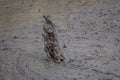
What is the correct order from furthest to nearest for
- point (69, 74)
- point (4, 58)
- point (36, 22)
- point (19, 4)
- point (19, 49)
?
point (19, 4), point (36, 22), point (19, 49), point (4, 58), point (69, 74)

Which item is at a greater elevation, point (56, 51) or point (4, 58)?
point (56, 51)

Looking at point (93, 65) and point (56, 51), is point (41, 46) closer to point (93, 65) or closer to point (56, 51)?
point (56, 51)

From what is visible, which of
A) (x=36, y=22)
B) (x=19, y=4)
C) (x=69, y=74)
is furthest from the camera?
(x=19, y=4)

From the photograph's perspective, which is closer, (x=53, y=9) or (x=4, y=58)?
(x=4, y=58)

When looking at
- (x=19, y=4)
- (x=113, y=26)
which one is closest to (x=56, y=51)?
(x=113, y=26)

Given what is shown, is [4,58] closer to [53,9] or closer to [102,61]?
[102,61]

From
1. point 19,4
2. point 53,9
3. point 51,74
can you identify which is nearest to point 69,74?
point 51,74
